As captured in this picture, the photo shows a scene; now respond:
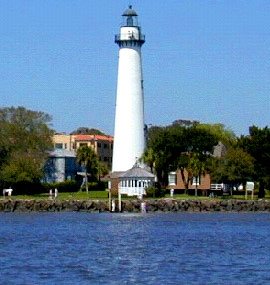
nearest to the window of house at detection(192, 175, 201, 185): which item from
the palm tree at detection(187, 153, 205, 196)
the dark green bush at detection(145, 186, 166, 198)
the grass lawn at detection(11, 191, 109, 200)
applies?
the palm tree at detection(187, 153, 205, 196)

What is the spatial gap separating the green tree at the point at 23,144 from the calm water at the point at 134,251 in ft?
106

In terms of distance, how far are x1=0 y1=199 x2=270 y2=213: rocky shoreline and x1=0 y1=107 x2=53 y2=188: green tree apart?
14122 mm

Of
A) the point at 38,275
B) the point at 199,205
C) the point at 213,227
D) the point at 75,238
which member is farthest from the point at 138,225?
the point at 38,275

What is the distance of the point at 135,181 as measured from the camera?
118m

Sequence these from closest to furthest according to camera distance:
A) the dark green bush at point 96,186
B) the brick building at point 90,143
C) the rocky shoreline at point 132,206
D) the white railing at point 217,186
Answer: the rocky shoreline at point 132,206 < the white railing at point 217,186 < the dark green bush at point 96,186 < the brick building at point 90,143

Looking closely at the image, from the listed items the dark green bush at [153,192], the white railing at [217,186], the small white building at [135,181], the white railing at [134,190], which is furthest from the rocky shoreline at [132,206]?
the white railing at [217,186]

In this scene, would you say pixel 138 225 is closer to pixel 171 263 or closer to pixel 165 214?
pixel 165 214

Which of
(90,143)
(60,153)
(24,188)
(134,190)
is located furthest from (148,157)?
(90,143)

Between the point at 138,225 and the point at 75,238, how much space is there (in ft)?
52.4

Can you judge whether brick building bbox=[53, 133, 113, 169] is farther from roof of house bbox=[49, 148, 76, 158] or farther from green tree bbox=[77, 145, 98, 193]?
green tree bbox=[77, 145, 98, 193]

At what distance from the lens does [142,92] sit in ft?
380

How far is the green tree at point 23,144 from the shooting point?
400 ft

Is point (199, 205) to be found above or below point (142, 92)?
below

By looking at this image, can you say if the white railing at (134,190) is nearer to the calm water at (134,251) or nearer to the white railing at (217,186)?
the white railing at (217,186)
